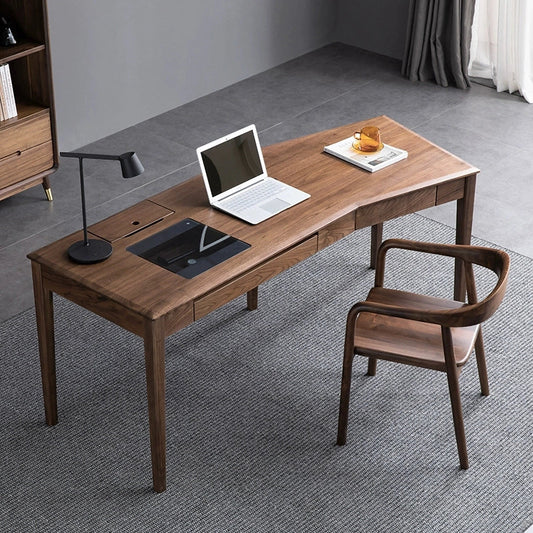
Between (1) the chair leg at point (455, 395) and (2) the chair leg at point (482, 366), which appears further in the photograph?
(2) the chair leg at point (482, 366)

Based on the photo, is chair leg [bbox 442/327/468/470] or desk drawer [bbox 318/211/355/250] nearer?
chair leg [bbox 442/327/468/470]

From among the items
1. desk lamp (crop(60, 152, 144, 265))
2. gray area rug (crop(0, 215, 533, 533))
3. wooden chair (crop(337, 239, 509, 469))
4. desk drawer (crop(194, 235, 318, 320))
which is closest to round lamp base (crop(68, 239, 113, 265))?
desk lamp (crop(60, 152, 144, 265))

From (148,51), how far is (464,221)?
2.65 meters

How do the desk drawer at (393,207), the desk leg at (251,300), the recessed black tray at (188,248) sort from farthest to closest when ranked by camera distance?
the desk leg at (251,300), the desk drawer at (393,207), the recessed black tray at (188,248)

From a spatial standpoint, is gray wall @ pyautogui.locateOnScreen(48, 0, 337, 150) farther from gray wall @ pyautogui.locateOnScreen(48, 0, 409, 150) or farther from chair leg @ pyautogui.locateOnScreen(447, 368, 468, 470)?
chair leg @ pyautogui.locateOnScreen(447, 368, 468, 470)

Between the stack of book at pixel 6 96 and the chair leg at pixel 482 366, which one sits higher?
the stack of book at pixel 6 96

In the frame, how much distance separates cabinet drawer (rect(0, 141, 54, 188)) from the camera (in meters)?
4.83

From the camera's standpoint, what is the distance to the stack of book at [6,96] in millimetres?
4750

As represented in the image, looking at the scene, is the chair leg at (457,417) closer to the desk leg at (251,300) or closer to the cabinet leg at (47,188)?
the desk leg at (251,300)

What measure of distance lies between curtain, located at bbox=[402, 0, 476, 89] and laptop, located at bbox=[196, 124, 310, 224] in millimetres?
3057

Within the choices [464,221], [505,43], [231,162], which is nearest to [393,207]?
[464,221]

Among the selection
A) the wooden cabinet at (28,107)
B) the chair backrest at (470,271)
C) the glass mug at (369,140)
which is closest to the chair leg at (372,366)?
the chair backrest at (470,271)

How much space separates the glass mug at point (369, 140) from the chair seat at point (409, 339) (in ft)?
2.33

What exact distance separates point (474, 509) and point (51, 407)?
1561mm
